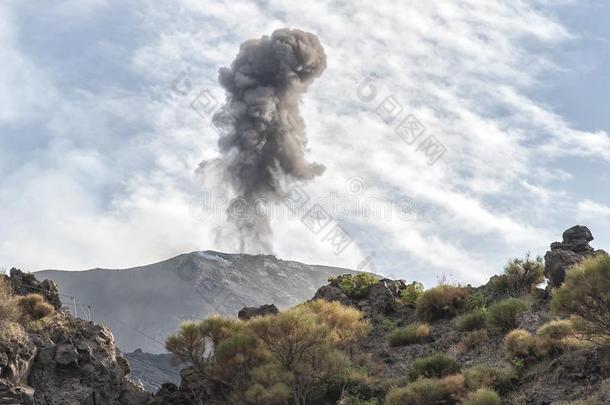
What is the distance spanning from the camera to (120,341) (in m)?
197

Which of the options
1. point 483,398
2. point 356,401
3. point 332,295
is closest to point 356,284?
point 332,295

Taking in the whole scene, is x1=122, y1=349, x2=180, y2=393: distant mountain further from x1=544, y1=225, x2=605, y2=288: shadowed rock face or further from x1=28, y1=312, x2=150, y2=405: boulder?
x1=544, y1=225, x2=605, y2=288: shadowed rock face

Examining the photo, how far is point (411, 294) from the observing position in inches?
1265

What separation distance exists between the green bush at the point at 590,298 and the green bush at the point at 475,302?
38.3 feet

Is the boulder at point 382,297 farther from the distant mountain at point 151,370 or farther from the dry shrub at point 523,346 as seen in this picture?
the distant mountain at point 151,370


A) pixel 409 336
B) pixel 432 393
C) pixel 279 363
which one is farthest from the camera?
pixel 409 336

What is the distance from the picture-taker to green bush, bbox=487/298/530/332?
23531 millimetres

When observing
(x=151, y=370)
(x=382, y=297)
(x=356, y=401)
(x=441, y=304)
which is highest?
(x=382, y=297)

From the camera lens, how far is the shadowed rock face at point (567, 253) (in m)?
25.0

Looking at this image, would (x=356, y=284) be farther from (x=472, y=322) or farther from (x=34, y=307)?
(x=34, y=307)

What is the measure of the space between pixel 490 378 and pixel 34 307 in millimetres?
18346

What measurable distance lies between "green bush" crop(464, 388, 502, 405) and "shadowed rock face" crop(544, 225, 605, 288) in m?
9.69

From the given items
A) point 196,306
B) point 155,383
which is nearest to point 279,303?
point 196,306

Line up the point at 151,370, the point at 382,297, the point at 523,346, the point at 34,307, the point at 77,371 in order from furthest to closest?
the point at 151,370 < the point at 382,297 < the point at 34,307 < the point at 77,371 < the point at 523,346
